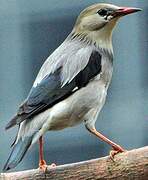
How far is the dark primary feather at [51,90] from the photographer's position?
9.31m

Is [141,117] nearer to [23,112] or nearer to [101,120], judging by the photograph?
[101,120]

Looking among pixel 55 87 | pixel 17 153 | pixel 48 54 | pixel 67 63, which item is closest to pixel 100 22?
pixel 67 63

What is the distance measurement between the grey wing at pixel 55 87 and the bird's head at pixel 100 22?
0.83 feet

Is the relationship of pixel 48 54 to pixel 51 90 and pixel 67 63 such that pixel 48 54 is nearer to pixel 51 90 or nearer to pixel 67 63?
pixel 67 63

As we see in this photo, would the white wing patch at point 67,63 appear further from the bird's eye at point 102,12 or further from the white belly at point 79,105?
the bird's eye at point 102,12

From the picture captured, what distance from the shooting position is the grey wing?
9.33 metres

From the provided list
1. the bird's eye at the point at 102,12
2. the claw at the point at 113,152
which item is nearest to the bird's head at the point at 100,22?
the bird's eye at the point at 102,12

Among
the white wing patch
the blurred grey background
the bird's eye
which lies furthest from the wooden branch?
the blurred grey background

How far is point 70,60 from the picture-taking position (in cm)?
962

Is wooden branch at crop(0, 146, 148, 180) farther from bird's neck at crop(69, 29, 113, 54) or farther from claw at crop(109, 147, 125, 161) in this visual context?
bird's neck at crop(69, 29, 113, 54)

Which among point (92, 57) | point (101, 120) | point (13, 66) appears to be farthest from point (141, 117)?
point (92, 57)

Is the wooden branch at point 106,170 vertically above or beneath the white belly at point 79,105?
beneath

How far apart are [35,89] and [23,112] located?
282mm

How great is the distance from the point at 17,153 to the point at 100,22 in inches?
53.5
